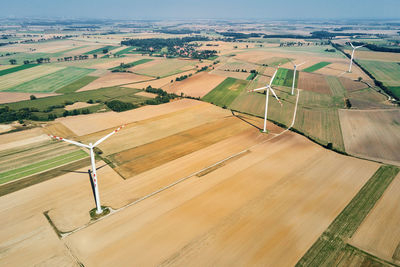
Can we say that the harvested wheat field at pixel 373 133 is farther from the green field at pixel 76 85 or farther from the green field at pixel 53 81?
the green field at pixel 53 81

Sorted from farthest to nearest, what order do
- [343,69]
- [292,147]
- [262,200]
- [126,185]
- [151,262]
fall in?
[343,69] → [292,147] → [126,185] → [262,200] → [151,262]

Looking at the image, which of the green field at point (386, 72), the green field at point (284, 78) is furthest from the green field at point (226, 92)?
the green field at point (386, 72)

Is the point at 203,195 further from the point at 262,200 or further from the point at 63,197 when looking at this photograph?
the point at 63,197

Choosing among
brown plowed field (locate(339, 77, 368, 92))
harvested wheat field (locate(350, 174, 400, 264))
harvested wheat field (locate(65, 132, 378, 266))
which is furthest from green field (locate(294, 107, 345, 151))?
brown plowed field (locate(339, 77, 368, 92))

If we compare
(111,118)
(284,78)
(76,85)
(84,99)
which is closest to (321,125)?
(284,78)

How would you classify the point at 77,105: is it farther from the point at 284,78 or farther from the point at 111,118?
the point at 284,78

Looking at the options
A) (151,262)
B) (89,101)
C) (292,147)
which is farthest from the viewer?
(89,101)

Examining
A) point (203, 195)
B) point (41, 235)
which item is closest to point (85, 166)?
point (41, 235)
